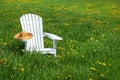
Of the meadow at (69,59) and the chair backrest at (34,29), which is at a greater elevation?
the chair backrest at (34,29)

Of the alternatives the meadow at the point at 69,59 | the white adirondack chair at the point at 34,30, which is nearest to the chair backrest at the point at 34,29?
the white adirondack chair at the point at 34,30

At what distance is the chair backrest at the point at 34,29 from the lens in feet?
33.1

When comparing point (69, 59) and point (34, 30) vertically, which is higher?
point (34, 30)

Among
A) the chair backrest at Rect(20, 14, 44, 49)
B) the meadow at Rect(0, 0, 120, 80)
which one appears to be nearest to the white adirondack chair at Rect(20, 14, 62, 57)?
the chair backrest at Rect(20, 14, 44, 49)

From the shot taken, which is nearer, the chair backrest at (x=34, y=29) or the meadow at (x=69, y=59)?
the meadow at (x=69, y=59)

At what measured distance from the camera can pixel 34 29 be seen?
34.1ft

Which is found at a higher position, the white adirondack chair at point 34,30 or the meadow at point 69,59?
the white adirondack chair at point 34,30

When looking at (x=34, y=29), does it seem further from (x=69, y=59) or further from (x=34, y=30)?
(x=69, y=59)

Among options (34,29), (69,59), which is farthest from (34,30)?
(69,59)

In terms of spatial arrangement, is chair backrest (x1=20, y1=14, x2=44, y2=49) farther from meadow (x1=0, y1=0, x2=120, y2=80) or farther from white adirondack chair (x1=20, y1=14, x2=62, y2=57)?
meadow (x1=0, y1=0, x2=120, y2=80)

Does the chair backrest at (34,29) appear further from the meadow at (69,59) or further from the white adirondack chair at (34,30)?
the meadow at (69,59)

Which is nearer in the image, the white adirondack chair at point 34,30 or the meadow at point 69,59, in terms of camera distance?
the meadow at point 69,59

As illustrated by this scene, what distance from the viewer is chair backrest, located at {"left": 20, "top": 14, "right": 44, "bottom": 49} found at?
1009 centimetres

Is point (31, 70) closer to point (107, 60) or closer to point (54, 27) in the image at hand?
point (107, 60)
